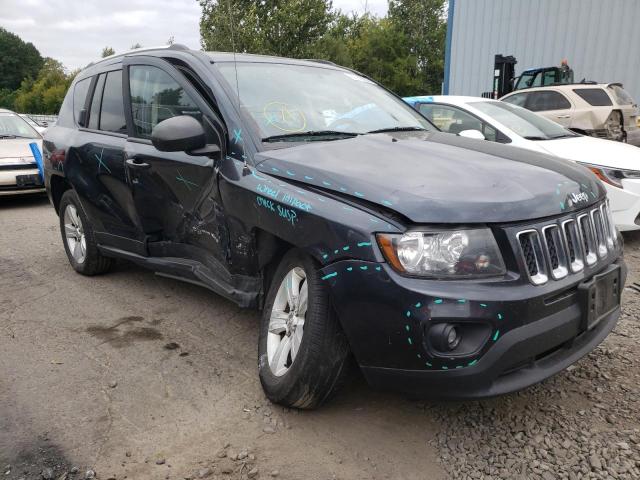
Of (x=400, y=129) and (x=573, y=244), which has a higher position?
(x=400, y=129)

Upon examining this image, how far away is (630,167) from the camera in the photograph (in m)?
5.31

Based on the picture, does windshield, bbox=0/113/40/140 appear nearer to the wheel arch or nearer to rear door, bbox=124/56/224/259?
the wheel arch

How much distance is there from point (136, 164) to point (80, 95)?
5.25 feet

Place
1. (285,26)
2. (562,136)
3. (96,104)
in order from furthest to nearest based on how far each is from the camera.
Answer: (285,26), (562,136), (96,104)

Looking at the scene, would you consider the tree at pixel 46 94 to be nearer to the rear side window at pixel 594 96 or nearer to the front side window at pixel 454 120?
the rear side window at pixel 594 96

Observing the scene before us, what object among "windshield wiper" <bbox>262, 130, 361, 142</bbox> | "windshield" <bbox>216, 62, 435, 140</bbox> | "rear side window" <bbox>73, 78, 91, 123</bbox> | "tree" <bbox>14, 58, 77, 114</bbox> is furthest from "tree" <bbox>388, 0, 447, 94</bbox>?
"windshield wiper" <bbox>262, 130, 361, 142</bbox>

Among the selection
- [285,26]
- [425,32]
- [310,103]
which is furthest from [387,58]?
[310,103]

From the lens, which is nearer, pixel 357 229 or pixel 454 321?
pixel 454 321

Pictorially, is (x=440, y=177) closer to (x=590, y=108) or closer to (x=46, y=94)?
(x=590, y=108)

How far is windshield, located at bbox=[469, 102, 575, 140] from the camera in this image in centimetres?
609

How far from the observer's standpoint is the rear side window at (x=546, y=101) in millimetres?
9859

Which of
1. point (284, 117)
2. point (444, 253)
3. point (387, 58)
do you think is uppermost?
point (387, 58)

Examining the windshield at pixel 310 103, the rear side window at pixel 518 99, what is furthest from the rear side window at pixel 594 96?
the windshield at pixel 310 103

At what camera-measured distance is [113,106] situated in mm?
4105
